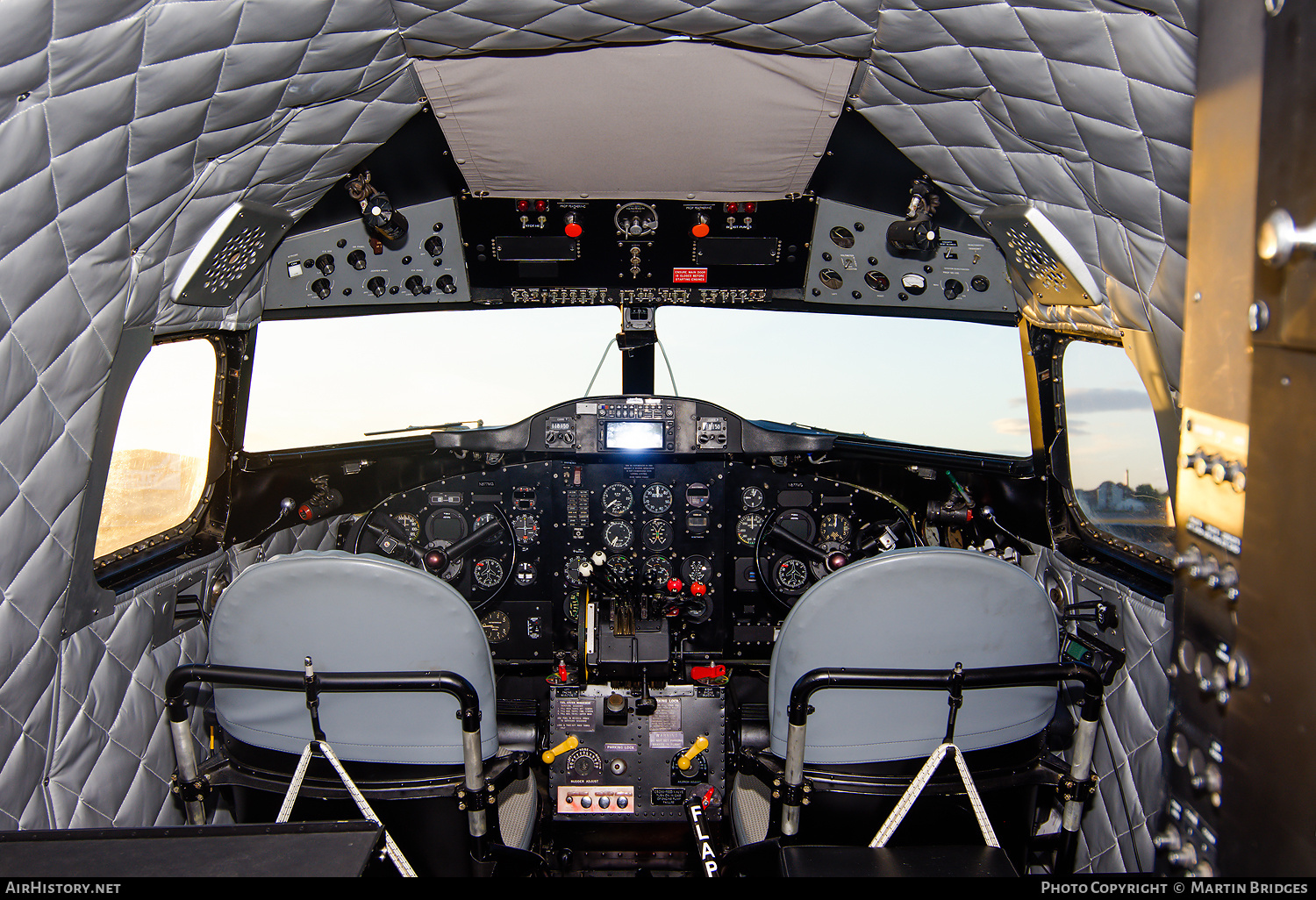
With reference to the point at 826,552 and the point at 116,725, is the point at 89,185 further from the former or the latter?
the point at 826,552

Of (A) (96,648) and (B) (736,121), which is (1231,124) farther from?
(A) (96,648)

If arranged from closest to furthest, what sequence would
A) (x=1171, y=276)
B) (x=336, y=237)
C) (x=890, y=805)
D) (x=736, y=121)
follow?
(x=890, y=805), (x=1171, y=276), (x=736, y=121), (x=336, y=237)

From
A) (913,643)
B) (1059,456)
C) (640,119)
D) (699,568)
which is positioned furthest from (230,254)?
(1059,456)

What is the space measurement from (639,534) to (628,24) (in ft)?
7.29

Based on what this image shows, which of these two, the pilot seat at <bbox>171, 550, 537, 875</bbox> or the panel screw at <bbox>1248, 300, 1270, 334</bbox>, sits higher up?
the panel screw at <bbox>1248, 300, 1270, 334</bbox>

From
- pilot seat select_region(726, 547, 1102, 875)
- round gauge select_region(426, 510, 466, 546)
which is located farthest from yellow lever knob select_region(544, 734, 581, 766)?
round gauge select_region(426, 510, 466, 546)

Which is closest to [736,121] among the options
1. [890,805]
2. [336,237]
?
[336,237]

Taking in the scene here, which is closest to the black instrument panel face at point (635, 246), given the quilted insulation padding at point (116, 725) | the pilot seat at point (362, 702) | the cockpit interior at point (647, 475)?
the cockpit interior at point (647, 475)

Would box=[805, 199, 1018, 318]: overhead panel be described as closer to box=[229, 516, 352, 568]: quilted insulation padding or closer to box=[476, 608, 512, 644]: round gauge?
box=[476, 608, 512, 644]: round gauge

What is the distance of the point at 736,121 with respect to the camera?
279 cm

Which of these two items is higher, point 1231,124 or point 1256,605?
point 1231,124

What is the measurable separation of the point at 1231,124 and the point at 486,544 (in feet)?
10.8

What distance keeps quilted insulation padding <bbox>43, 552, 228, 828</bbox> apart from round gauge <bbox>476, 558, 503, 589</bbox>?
1276 mm

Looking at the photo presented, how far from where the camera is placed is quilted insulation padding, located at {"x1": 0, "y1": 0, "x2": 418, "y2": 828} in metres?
1.67
